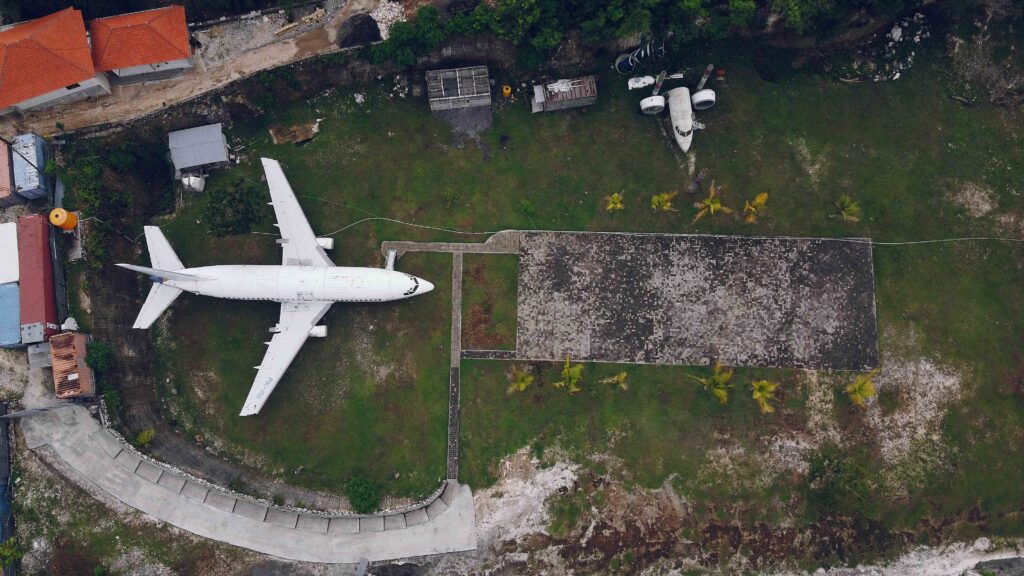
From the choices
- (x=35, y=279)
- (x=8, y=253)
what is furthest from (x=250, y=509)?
(x=8, y=253)

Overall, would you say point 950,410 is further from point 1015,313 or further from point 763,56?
point 763,56

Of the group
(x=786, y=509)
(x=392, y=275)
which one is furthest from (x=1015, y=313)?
(x=392, y=275)

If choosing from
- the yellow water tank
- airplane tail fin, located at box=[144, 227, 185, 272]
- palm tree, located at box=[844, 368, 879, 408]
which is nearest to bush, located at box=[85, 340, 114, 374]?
airplane tail fin, located at box=[144, 227, 185, 272]

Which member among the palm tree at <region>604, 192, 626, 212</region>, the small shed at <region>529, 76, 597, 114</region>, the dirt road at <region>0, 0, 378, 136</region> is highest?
the dirt road at <region>0, 0, 378, 136</region>

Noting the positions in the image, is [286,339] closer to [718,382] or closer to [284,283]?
[284,283]

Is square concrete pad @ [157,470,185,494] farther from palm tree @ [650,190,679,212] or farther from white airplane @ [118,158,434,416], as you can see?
palm tree @ [650,190,679,212]
